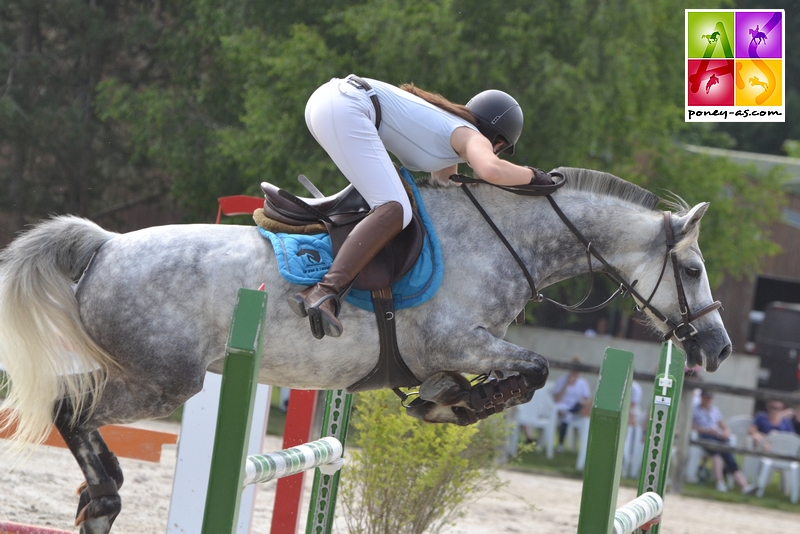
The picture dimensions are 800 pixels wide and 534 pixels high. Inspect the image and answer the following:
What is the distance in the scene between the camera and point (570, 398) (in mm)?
10703

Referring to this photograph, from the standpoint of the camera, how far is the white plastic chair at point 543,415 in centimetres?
1038

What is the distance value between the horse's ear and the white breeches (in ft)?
3.33

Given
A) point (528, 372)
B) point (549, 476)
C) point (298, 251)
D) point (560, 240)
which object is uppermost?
point (560, 240)

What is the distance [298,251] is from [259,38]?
912 centimetres

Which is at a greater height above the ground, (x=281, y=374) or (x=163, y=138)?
(x=163, y=138)

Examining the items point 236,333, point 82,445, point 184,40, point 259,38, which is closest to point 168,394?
point 82,445

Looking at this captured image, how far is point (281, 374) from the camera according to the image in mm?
2928

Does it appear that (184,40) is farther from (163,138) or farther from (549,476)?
(549,476)

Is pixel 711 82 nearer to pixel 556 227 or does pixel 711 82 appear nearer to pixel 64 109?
pixel 556 227

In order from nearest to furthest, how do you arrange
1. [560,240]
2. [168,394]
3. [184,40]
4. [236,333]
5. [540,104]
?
[236,333] → [168,394] → [560,240] → [540,104] → [184,40]

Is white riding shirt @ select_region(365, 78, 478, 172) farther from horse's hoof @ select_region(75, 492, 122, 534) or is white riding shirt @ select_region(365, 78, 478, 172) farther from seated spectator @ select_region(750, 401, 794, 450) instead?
seated spectator @ select_region(750, 401, 794, 450)

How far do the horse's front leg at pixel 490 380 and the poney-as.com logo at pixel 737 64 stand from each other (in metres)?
3.49

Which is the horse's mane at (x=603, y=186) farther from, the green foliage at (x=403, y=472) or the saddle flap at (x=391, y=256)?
the green foliage at (x=403, y=472)

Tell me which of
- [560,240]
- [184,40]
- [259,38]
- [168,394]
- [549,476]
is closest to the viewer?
[168,394]
